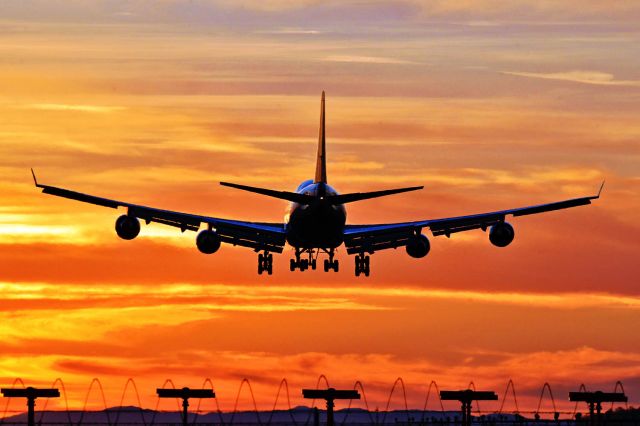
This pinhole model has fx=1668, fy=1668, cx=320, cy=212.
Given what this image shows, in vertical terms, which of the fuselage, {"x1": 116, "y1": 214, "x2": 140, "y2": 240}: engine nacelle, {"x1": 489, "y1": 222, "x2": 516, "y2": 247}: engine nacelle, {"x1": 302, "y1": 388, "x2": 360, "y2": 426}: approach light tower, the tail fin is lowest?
{"x1": 302, "y1": 388, "x2": 360, "y2": 426}: approach light tower

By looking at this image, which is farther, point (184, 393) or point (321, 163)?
point (321, 163)

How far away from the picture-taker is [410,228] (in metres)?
149

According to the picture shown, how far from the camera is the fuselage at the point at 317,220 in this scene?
434ft

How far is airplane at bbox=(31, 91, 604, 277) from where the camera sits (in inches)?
5231

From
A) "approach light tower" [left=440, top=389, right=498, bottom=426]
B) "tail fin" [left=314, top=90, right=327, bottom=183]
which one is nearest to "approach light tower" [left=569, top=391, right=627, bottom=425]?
"approach light tower" [left=440, top=389, right=498, bottom=426]

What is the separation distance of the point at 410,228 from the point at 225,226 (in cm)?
1652

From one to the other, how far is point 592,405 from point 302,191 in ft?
94.9

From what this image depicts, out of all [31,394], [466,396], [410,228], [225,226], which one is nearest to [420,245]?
[410,228]

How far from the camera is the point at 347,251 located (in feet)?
510

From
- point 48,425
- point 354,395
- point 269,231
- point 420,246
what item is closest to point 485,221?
point 420,246

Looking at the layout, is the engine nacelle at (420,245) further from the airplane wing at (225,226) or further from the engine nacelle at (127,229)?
the engine nacelle at (127,229)

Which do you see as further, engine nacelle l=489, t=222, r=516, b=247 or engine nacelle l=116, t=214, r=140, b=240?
engine nacelle l=489, t=222, r=516, b=247

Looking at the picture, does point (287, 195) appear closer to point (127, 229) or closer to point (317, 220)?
point (317, 220)

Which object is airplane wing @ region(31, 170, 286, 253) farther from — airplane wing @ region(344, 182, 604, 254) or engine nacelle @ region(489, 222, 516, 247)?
engine nacelle @ region(489, 222, 516, 247)
